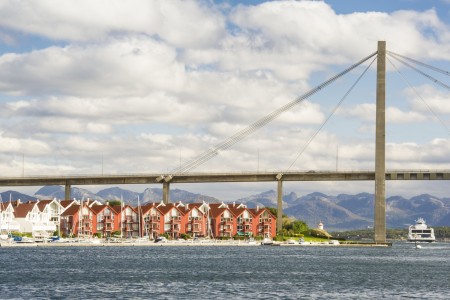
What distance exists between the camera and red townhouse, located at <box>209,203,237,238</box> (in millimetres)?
190750

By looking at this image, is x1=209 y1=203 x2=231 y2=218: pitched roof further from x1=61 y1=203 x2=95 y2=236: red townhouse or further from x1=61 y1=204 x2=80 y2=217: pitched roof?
x1=61 y1=204 x2=80 y2=217: pitched roof

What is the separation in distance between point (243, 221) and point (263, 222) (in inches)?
191

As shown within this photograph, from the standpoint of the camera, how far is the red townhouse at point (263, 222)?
635 feet

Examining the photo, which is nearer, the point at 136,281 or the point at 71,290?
the point at 71,290

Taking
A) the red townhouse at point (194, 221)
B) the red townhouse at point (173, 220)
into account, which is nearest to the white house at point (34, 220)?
the red townhouse at point (173, 220)

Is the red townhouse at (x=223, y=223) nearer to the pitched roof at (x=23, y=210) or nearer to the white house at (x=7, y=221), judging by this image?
the pitched roof at (x=23, y=210)

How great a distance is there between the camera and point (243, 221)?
193m

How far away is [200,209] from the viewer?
189 metres

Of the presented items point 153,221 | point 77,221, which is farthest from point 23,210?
point 153,221

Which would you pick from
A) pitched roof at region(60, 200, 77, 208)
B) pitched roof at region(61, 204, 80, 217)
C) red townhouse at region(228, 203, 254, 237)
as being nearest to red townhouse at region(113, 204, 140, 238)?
pitched roof at region(60, 200, 77, 208)

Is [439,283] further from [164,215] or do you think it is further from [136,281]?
[164,215]

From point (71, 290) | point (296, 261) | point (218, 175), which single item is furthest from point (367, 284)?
point (218, 175)

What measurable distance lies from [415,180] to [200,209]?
161 ft

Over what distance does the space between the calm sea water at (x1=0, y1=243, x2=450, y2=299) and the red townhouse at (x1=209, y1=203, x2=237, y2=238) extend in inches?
3305
